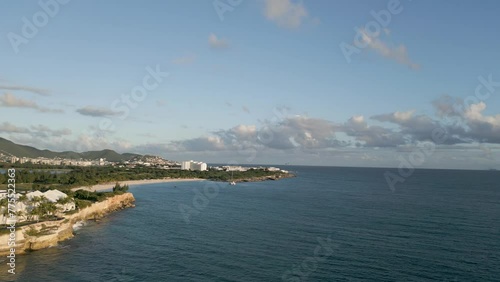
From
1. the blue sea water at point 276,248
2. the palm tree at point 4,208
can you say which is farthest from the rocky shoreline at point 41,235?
the palm tree at point 4,208

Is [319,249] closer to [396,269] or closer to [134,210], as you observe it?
[396,269]

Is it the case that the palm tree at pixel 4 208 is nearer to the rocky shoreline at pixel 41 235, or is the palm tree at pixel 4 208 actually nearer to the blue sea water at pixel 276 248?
the rocky shoreline at pixel 41 235

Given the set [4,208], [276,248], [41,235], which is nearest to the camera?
[276,248]

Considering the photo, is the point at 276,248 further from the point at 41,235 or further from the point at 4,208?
the point at 4,208

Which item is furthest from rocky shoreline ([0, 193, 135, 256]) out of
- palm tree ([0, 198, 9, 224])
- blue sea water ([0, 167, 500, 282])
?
palm tree ([0, 198, 9, 224])

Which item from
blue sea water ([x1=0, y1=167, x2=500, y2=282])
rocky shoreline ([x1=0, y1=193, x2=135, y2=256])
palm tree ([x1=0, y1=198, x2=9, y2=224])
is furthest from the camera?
palm tree ([x1=0, y1=198, x2=9, y2=224])

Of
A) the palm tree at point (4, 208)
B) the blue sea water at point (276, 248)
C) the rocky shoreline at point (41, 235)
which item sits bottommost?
the blue sea water at point (276, 248)

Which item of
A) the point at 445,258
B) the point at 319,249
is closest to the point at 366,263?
the point at 319,249

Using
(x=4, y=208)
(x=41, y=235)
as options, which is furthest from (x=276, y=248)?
(x=4, y=208)

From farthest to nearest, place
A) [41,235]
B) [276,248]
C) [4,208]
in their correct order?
1. [4,208]
2. [41,235]
3. [276,248]

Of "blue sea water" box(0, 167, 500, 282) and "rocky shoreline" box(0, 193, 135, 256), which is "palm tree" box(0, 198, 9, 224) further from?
"blue sea water" box(0, 167, 500, 282)

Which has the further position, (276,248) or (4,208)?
(4,208)
